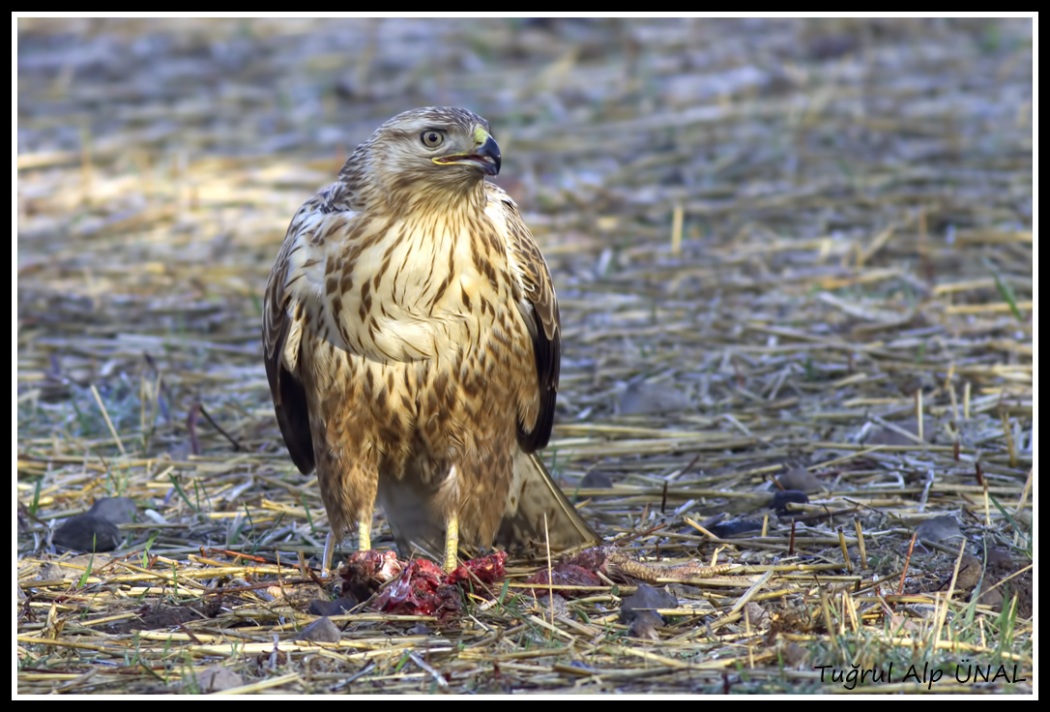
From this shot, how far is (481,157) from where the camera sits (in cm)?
425

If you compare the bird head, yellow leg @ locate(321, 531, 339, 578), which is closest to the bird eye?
the bird head

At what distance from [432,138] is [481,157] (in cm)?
18

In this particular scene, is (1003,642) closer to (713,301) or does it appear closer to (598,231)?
(713,301)

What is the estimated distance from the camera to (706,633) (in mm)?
3812

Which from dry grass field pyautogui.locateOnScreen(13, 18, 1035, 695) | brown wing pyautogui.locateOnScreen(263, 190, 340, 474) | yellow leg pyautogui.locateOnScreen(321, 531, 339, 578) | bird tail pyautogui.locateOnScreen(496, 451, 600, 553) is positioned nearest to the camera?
dry grass field pyautogui.locateOnScreen(13, 18, 1035, 695)

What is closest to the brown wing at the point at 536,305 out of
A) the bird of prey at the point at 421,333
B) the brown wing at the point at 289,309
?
the bird of prey at the point at 421,333

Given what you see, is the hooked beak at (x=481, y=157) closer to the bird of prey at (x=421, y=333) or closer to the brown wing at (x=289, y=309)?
the bird of prey at (x=421, y=333)

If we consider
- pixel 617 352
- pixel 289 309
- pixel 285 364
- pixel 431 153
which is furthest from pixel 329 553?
pixel 617 352

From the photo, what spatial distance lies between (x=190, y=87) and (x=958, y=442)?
788cm

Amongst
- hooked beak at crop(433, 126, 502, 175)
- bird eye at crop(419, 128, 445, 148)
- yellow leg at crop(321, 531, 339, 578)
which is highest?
bird eye at crop(419, 128, 445, 148)

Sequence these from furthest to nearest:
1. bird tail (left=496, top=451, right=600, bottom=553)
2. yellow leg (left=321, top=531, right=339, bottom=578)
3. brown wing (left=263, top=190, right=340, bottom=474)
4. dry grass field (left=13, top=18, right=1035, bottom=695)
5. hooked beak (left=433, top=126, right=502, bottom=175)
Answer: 1. bird tail (left=496, top=451, right=600, bottom=553)
2. yellow leg (left=321, top=531, right=339, bottom=578)
3. brown wing (left=263, top=190, right=340, bottom=474)
4. hooked beak (left=433, top=126, right=502, bottom=175)
5. dry grass field (left=13, top=18, right=1035, bottom=695)

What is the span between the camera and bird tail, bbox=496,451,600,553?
461 centimetres

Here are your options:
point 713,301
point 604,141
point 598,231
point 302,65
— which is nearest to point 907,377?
point 713,301

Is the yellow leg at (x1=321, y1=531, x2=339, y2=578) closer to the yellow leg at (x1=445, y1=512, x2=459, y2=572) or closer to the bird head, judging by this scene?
the yellow leg at (x1=445, y1=512, x2=459, y2=572)
